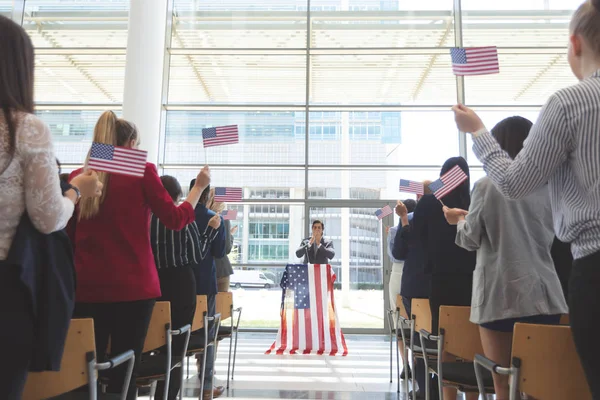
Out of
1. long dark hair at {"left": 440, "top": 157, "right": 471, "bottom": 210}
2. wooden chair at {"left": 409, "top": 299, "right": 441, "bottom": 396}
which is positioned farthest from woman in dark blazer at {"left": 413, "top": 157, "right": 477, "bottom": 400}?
wooden chair at {"left": 409, "top": 299, "right": 441, "bottom": 396}

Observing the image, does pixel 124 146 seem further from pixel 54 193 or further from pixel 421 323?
pixel 421 323

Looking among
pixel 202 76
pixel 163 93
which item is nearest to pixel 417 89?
pixel 202 76

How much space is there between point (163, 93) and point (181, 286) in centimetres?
645

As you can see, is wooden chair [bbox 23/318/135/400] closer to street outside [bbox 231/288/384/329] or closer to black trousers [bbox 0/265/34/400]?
black trousers [bbox 0/265/34/400]

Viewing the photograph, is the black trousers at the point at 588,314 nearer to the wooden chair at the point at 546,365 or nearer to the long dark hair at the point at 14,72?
the wooden chair at the point at 546,365

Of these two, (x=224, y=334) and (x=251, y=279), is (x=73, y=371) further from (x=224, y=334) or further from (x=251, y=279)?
(x=251, y=279)

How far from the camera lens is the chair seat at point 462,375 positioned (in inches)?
85.7

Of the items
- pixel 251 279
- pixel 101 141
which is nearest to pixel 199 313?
pixel 101 141

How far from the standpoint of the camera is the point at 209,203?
4.26 m

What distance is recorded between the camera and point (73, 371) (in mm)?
1611

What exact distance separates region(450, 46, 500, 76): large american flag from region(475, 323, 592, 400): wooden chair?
2.27 m

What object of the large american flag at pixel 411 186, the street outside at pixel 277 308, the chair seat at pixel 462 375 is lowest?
the street outside at pixel 277 308

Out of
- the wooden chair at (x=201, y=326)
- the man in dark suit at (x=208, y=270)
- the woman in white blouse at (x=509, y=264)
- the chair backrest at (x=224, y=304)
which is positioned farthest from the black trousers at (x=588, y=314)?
the chair backrest at (x=224, y=304)

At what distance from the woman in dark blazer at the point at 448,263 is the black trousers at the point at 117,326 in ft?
5.05
